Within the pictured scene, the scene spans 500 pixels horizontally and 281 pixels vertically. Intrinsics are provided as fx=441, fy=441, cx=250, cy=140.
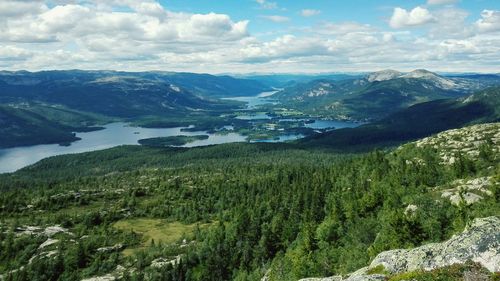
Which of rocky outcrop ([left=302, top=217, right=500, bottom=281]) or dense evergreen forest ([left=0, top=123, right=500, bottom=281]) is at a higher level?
rocky outcrop ([left=302, top=217, right=500, bottom=281])

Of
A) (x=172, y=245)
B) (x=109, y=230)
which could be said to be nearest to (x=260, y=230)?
(x=172, y=245)

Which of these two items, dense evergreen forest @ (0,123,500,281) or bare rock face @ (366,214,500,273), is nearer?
bare rock face @ (366,214,500,273)

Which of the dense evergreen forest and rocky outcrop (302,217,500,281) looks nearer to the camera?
rocky outcrop (302,217,500,281)

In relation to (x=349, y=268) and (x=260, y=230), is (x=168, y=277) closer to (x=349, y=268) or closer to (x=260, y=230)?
(x=260, y=230)

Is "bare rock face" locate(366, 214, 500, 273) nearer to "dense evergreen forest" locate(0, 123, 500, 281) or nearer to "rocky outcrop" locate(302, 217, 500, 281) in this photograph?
"rocky outcrop" locate(302, 217, 500, 281)

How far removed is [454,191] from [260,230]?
246 feet

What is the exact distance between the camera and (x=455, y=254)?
3831 cm

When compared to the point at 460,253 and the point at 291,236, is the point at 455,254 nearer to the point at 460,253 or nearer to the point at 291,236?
the point at 460,253

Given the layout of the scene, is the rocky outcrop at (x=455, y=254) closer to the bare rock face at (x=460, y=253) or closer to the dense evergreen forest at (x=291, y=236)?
the bare rock face at (x=460, y=253)

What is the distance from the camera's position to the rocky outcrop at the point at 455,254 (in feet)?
119

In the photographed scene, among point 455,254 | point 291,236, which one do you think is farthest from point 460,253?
point 291,236

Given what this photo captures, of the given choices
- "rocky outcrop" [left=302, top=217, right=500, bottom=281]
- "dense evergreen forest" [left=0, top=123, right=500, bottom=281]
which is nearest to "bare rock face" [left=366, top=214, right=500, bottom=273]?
"rocky outcrop" [left=302, top=217, right=500, bottom=281]

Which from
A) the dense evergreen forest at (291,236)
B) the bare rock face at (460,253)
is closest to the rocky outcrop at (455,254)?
the bare rock face at (460,253)

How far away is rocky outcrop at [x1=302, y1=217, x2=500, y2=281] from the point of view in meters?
36.4
